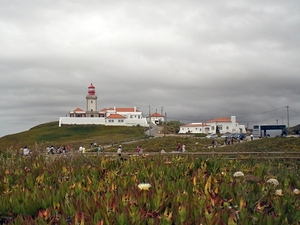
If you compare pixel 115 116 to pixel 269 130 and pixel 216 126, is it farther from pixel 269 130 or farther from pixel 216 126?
pixel 269 130

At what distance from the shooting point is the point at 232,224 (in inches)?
136

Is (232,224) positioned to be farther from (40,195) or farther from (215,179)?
(40,195)

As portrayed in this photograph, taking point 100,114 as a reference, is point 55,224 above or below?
below

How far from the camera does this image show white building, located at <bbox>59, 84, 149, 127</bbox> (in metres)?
86.5

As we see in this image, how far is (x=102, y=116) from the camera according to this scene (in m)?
94.2

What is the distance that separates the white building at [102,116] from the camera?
86500 millimetres

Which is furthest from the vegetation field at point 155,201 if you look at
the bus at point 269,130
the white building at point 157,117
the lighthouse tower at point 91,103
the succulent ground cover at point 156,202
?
the white building at point 157,117

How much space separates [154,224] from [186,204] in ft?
2.25

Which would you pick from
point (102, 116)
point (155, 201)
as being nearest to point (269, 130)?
point (102, 116)

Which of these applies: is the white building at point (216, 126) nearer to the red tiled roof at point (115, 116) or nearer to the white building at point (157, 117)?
the red tiled roof at point (115, 116)

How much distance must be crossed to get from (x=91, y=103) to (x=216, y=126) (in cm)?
3111

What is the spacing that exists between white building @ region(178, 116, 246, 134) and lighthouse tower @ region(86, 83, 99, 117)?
2313 centimetres

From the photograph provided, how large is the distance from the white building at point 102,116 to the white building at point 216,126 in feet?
34.6

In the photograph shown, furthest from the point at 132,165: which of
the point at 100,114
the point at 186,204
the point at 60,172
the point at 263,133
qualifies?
the point at 100,114
